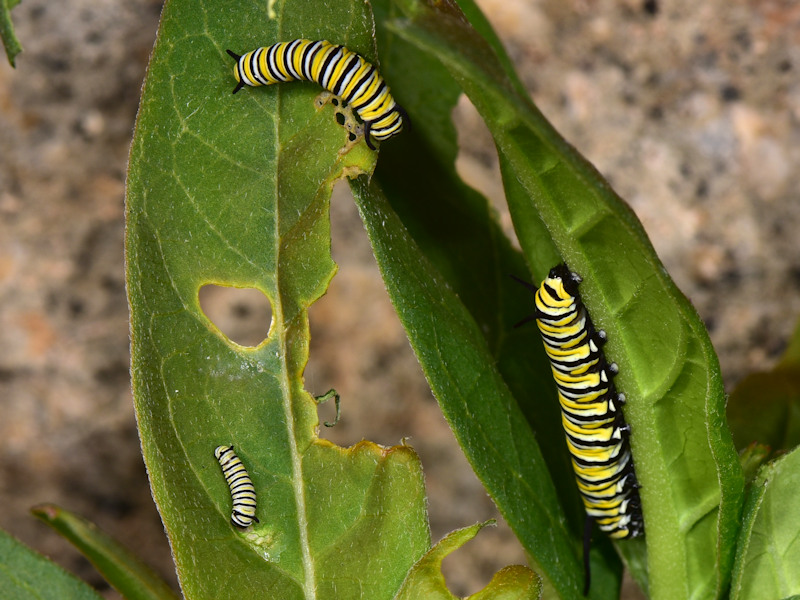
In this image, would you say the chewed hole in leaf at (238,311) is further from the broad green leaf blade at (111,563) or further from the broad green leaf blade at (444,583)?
the broad green leaf blade at (444,583)

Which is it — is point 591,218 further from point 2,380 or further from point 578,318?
point 2,380

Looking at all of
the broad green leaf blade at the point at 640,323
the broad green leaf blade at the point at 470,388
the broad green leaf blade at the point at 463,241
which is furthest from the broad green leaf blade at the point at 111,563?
the broad green leaf blade at the point at 640,323

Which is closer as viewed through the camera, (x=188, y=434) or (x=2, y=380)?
(x=188, y=434)

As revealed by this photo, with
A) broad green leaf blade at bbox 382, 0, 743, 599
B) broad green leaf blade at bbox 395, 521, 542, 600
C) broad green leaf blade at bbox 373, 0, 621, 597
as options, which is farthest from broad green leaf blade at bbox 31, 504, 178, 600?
broad green leaf blade at bbox 382, 0, 743, 599

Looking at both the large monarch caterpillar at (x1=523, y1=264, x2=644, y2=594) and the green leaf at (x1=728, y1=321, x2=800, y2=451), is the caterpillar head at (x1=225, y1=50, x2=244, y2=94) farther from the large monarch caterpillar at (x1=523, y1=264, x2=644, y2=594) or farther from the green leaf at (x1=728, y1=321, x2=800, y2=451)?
the green leaf at (x1=728, y1=321, x2=800, y2=451)

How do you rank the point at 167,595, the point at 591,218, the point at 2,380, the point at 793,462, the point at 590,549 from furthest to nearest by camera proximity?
the point at 2,380
the point at 590,549
the point at 167,595
the point at 793,462
the point at 591,218

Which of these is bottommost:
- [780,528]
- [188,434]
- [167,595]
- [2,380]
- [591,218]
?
[2,380]

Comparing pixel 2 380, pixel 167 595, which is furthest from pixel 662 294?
pixel 2 380
